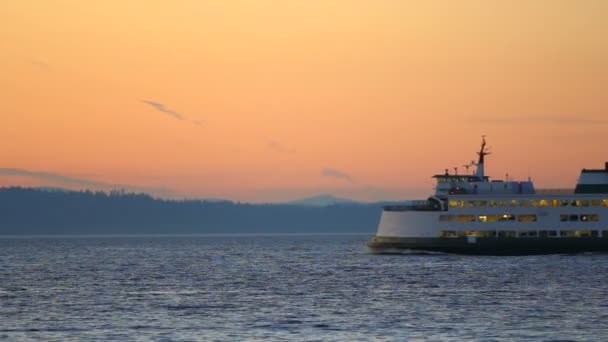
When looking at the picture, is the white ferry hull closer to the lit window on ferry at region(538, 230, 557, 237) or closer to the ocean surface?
the lit window on ferry at region(538, 230, 557, 237)

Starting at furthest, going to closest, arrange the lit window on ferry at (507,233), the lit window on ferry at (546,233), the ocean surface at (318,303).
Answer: the lit window on ferry at (507,233), the lit window on ferry at (546,233), the ocean surface at (318,303)

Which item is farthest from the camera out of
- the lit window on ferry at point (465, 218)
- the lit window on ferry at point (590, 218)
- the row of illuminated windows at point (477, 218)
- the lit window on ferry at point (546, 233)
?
the lit window on ferry at point (465, 218)

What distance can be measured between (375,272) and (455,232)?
23.7 metres

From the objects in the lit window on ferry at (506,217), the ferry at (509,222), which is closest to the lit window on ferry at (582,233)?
the ferry at (509,222)

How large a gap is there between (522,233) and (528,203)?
3.32 m

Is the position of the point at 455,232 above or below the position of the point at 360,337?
above

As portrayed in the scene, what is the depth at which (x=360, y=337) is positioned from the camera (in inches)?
2007

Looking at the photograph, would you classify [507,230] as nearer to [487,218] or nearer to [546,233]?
[487,218]

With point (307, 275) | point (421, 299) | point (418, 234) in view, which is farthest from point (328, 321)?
point (418, 234)

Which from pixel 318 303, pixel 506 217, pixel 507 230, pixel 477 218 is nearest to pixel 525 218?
pixel 506 217

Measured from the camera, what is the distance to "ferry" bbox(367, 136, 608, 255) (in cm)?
12094

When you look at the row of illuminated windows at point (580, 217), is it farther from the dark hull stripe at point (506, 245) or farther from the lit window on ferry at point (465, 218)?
the lit window on ferry at point (465, 218)

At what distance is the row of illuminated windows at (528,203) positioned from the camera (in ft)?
397

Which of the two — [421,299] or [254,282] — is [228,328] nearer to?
[421,299]
